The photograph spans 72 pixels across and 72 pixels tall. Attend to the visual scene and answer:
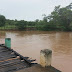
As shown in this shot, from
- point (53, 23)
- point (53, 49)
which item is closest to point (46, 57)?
point (53, 49)

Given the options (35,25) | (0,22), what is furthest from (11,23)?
(35,25)

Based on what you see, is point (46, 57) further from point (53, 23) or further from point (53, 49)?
point (53, 23)

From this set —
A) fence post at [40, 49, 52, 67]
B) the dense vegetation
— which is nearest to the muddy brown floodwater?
fence post at [40, 49, 52, 67]

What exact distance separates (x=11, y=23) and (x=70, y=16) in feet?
55.4

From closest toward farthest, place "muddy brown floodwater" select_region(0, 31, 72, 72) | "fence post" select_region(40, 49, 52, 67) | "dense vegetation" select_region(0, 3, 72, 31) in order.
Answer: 1. "fence post" select_region(40, 49, 52, 67)
2. "muddy brown floodwater" select_region(0, 31, 72, 72)
3. "dense vegetation" select_region(0, 3, 72, 31)

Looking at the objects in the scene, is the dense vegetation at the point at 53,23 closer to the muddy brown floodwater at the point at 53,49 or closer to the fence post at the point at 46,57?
the muddy brown floodwater at the point at 53,49

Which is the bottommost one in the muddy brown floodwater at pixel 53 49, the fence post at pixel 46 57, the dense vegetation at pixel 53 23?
the muddy brown floodwater at pixel 53 49

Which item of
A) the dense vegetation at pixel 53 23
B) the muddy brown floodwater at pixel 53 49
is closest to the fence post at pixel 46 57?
the muddy brown floodwater at pixel 53 49

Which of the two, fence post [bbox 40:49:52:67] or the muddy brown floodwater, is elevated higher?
fence post [bbox 40:49:52:67]

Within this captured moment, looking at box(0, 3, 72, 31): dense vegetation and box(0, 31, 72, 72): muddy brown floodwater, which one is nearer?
box(0, 31, 72, 72): muddy brown floodwater

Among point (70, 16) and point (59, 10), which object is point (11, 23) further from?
point (70, 16)

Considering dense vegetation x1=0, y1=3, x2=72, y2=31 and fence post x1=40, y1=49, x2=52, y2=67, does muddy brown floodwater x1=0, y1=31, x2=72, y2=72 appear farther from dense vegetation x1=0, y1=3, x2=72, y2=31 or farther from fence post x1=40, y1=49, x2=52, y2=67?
dense vegetation x1=0, y1=3, x2=72, y2=31

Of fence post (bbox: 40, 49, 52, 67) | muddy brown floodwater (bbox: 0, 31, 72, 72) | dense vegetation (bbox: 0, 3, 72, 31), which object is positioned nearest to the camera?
fence post (bbox: 40, 49, 52, 67)

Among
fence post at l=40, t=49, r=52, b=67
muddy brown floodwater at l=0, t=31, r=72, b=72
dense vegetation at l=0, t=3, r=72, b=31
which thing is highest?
dense vegetation at l=0, t=3, r=72, b=31
